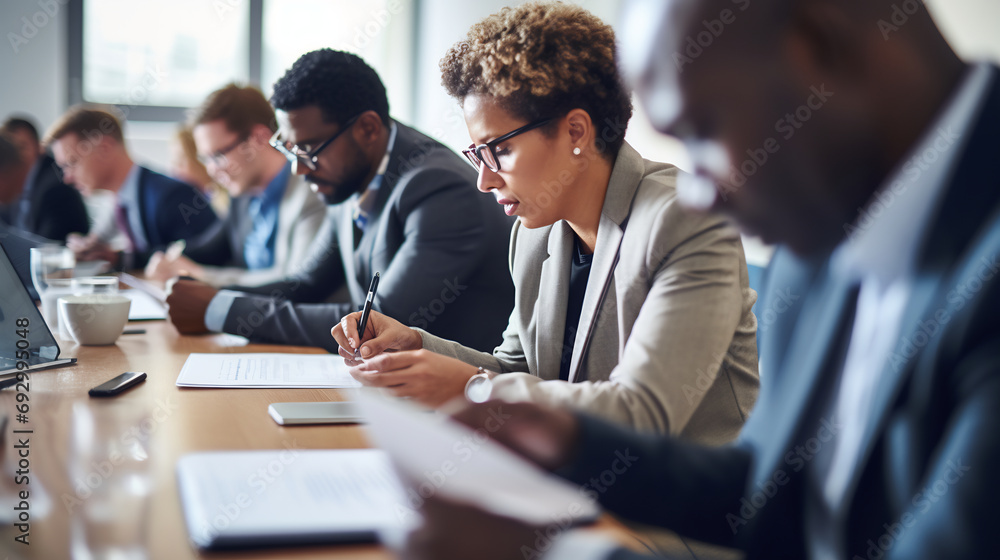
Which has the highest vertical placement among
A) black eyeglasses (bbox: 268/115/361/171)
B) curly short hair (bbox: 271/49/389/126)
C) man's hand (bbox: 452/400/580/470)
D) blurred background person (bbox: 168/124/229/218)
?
curly short hair (bbox: 271/49/389/126)

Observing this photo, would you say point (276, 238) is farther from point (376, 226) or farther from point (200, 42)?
point (200, 42)

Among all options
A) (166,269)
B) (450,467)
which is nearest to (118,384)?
(450,467)

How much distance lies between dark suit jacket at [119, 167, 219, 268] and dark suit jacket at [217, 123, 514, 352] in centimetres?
183

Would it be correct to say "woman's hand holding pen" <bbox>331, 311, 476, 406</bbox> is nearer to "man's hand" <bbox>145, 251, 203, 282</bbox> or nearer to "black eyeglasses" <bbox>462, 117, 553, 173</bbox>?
"black eyeglasses" <bbox>462, 117, 553, 173</bbox>

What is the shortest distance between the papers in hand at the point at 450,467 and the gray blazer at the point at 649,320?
1.43ft

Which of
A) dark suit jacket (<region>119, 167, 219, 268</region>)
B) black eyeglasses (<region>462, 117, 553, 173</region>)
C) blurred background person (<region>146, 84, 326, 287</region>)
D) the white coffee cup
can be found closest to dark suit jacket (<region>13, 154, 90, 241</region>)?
dark suit jacket (<region>119, 167, 219, 268</region>)

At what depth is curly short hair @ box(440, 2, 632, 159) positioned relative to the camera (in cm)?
127

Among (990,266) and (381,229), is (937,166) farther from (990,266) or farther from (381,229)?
(381,229)

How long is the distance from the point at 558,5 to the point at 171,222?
109 inches

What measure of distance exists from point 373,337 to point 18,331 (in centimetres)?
58

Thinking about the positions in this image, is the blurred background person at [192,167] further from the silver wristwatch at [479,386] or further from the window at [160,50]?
the silver wristwatch at [479,386]

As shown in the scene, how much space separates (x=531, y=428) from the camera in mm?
684

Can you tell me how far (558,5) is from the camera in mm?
1312

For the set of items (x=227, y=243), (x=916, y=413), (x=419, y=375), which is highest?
(x=916, y=413)
